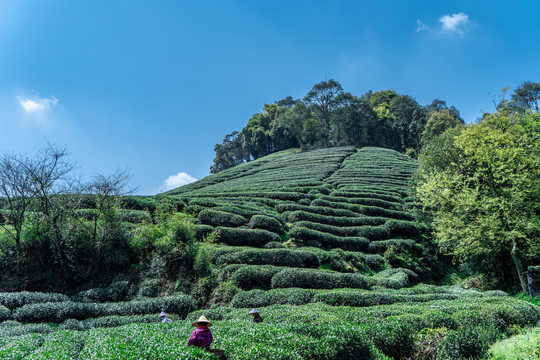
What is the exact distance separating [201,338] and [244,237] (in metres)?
16.9

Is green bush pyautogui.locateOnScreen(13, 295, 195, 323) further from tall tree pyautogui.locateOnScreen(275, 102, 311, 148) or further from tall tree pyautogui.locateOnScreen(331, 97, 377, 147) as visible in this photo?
tall tree pyautogui.locateOnScreen(331, 97, 377, 147)

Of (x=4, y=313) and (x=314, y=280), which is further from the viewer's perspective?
(x=314, y=280)

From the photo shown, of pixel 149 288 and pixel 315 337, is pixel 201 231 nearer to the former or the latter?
pixel 149 288

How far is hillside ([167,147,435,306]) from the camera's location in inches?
678

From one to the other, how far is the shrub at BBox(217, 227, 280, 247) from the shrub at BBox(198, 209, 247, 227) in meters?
2.48

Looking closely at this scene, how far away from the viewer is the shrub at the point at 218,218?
26.1 m

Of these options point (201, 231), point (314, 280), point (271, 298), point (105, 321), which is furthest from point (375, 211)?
point (105, 321)

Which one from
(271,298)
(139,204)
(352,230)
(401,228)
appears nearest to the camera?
(271,298)

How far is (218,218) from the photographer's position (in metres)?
26.2

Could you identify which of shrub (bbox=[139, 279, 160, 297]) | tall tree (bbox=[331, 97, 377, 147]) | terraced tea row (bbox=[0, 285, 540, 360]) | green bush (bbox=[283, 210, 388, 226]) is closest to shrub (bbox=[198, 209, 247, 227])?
green bush (bbox=[283, 210, 388, 226])

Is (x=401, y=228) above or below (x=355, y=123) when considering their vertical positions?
below

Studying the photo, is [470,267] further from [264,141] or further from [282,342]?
[264,141]

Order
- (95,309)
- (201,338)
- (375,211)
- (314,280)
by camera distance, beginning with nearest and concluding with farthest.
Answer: (201,338) → (95,309) → (314,280) → (375,211)

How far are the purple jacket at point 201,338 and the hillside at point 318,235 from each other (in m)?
9.27
